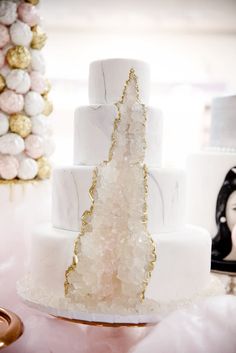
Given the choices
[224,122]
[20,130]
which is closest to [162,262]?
[224,122]

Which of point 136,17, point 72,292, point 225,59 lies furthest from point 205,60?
point 72,292

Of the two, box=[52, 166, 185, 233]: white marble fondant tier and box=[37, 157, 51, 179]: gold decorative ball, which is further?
box=[37, 157, 51, 179]: gold decorative ball

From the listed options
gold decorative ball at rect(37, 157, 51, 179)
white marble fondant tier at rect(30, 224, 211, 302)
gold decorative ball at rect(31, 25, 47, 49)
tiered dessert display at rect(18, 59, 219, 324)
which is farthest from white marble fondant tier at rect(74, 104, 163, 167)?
gold decorative ball at rect(31, 25, 47, 49)

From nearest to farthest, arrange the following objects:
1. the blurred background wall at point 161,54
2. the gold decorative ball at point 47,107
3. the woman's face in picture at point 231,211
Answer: the woman's face in picture at point 231,211 < the gold decorative ball at point 47,107 < the blurred background wall at point 161,54

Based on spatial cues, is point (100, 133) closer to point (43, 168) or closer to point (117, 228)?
point (117, 228)

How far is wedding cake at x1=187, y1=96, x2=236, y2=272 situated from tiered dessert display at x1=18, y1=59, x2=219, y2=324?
35cm

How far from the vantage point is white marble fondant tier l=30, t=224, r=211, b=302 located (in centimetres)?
149

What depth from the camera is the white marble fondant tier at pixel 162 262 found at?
58.7 inches

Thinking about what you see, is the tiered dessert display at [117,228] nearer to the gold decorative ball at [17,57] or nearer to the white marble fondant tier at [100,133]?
the white marble fondant tier at [100,133]

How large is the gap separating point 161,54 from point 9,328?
3.75 meters

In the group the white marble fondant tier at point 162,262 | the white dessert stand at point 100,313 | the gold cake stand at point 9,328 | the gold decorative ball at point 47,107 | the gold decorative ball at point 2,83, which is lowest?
the white dessert stand at point 100,313

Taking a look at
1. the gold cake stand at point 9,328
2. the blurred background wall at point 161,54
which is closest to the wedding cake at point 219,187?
the gold cake stand at point 9,328

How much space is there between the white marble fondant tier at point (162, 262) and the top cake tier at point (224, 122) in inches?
23.5

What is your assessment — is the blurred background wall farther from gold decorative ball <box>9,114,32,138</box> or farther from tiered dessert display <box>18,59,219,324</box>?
tiered dessert display <box>18,59,219,324</box>
